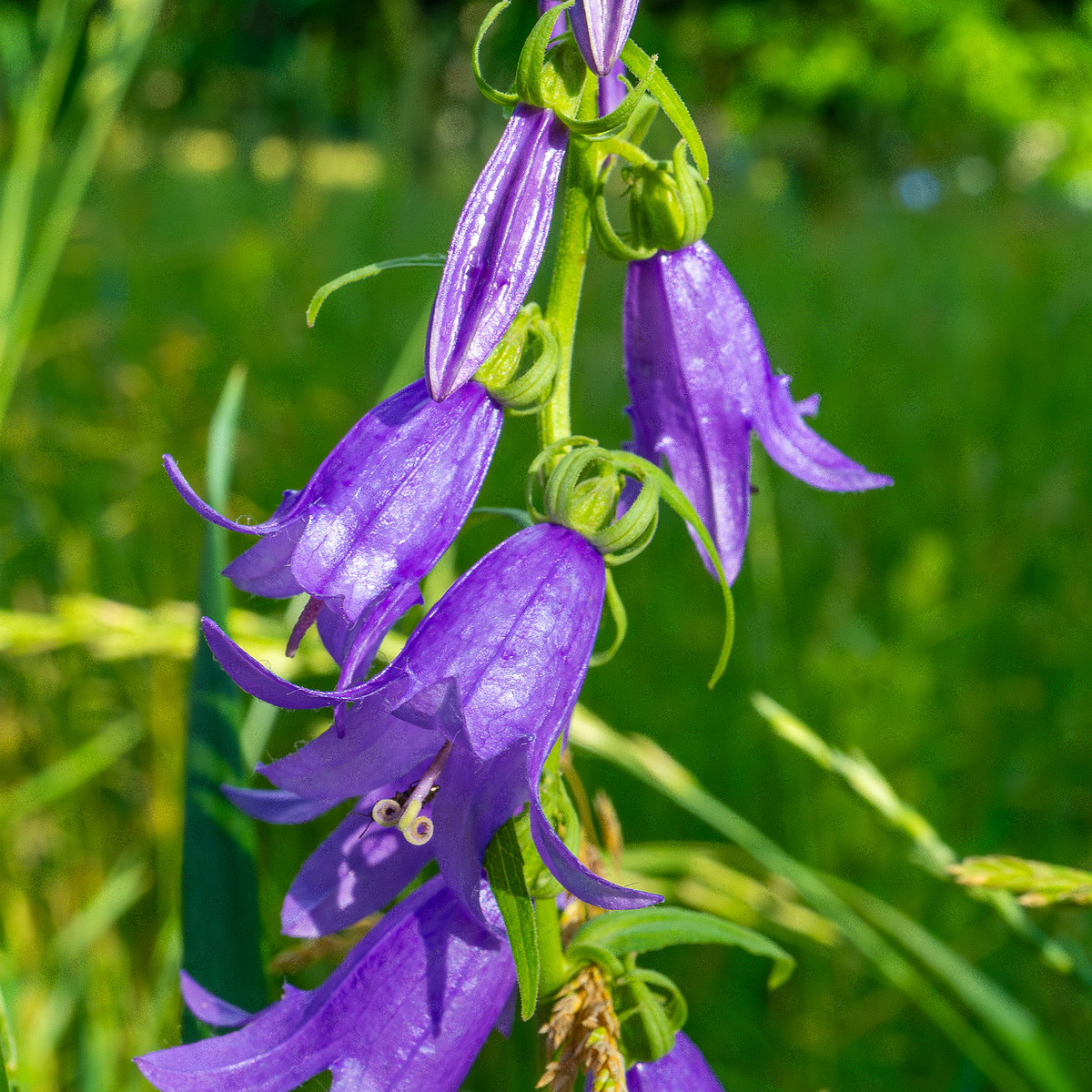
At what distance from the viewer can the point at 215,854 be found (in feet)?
2.96

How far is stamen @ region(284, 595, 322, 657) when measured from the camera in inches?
29.9

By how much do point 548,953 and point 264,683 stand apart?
0.96 feet

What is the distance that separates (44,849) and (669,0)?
18224 millimetres

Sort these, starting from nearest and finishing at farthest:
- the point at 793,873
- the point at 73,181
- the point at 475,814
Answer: the point at 475,814 → the point at 793,873 → the point at 73,181

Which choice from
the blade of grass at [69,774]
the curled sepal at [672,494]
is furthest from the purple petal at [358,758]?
the blade of grass at [69,774]

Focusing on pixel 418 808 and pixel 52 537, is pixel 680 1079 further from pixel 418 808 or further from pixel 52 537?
pixel 52 537

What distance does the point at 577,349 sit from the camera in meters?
3.84

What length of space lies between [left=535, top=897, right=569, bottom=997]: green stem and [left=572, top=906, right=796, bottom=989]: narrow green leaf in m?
0.02

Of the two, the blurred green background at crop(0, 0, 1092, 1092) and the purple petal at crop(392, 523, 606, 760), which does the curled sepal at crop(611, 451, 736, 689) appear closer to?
the purple petal at crop(392, 523, 606, 760)

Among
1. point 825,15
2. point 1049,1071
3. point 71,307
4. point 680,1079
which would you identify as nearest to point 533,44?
point 680,1079

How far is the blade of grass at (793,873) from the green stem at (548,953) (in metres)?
0.26

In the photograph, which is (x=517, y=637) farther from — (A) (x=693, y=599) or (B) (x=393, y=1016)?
(A) (x=693, y=599)

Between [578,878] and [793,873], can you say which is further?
[793,873]

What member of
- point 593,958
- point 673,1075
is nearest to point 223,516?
point 593,958
